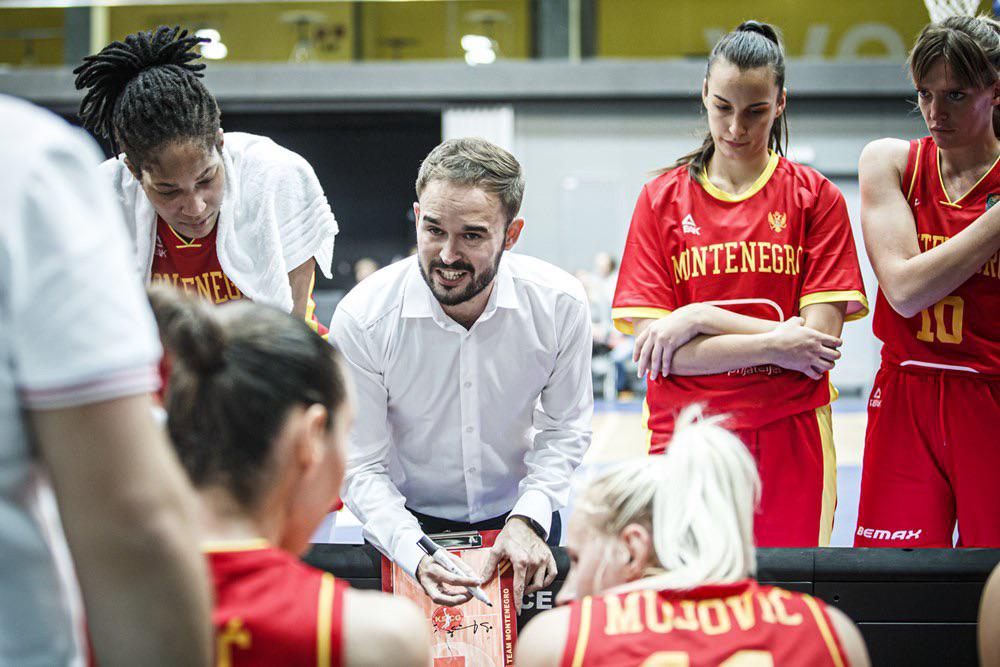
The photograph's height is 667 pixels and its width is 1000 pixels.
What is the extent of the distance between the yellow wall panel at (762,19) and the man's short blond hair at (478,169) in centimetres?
1023

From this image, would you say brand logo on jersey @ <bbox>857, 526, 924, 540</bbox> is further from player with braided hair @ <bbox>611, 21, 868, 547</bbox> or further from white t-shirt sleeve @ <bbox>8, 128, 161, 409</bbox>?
white t-shirt sleeve @ <bbox>8, 128, 161, 409</bbox>

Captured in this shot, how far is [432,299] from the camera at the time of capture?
2891mm

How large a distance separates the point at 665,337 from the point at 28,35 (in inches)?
490

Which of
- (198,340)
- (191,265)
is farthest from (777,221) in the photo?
(198,340)

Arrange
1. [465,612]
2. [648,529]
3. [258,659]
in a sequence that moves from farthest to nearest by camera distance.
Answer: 1. [465,612]
2. [648,529]
3. [258,659]

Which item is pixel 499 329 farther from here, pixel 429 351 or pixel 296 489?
pixel 296 489

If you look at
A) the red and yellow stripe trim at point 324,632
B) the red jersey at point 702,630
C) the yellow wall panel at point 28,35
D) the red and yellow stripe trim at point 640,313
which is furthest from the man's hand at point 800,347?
the yellow wall panel at point 28,35

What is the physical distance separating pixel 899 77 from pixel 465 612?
10.9 meters

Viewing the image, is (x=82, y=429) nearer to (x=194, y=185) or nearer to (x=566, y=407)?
(x=194, y=185)

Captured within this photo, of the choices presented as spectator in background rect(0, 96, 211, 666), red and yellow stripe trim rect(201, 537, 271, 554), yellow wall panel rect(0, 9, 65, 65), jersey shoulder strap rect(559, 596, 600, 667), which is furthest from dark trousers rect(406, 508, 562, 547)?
yellow wall panel rect(0, 9, 65, 65)

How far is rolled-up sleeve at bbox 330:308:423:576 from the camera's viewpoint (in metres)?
2.73

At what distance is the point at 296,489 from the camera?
1391 millimetres

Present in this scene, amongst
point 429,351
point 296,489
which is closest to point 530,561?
point 429,351

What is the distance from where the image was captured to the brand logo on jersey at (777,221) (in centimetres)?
291
